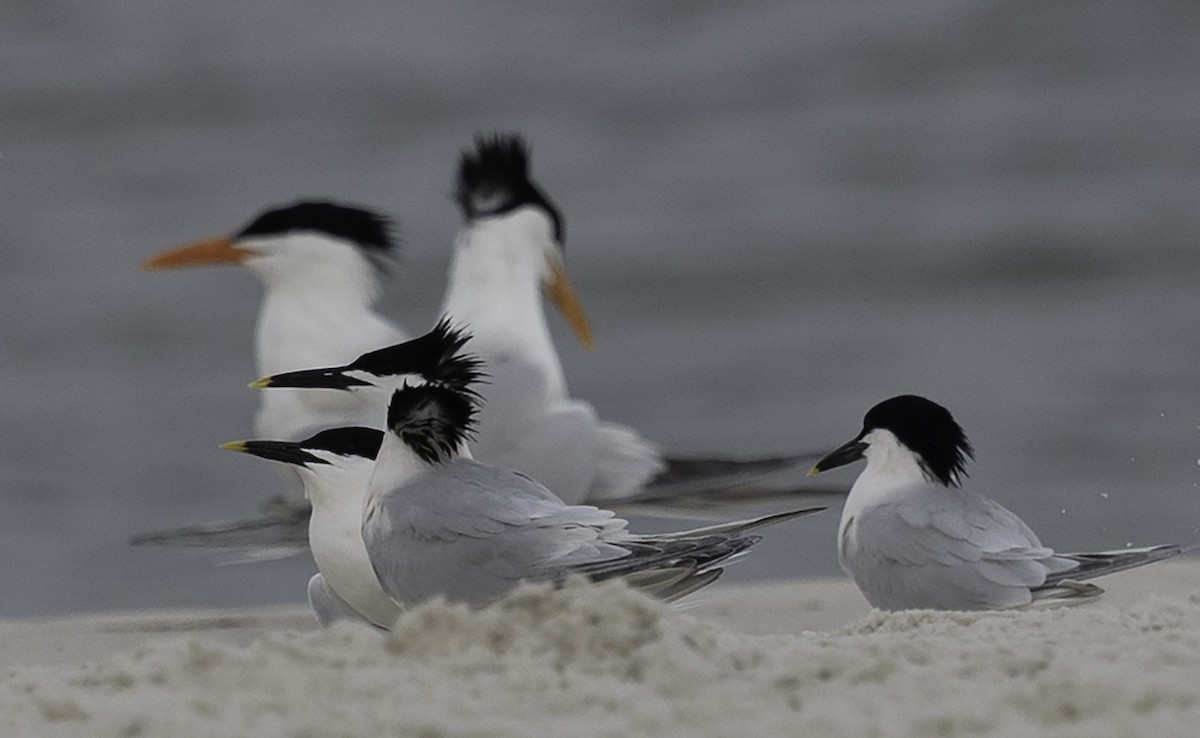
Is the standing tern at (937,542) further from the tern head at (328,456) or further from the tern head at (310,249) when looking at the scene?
the tern head at (310,249)

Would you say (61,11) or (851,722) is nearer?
(851,722)

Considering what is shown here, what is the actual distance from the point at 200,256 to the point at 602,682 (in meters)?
4.30

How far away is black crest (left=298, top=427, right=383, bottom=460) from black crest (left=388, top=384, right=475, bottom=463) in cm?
32

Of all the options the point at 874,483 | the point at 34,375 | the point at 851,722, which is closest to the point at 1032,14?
the point at 34,375

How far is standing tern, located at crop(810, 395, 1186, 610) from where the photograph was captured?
3.98 metres

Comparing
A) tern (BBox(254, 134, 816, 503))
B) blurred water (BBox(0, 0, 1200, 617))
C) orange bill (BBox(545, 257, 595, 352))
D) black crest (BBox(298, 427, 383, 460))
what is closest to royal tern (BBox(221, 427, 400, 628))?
black crest (BBox(298, 427, 383, 460))

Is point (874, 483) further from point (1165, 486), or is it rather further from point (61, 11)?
point (61, 11)

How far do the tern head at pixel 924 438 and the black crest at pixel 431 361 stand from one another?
88cm

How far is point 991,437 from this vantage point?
9.09 m

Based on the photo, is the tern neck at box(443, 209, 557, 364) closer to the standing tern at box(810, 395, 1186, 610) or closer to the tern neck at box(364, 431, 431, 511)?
the standing tern at box(810, 395, 1186, 610)

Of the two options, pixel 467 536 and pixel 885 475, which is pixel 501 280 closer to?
pixel 885 475

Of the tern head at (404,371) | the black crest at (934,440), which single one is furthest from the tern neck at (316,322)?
the black crest at (934,440)

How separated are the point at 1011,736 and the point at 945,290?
30.5ft

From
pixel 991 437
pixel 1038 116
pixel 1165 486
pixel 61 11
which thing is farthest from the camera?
pixel 61 11
